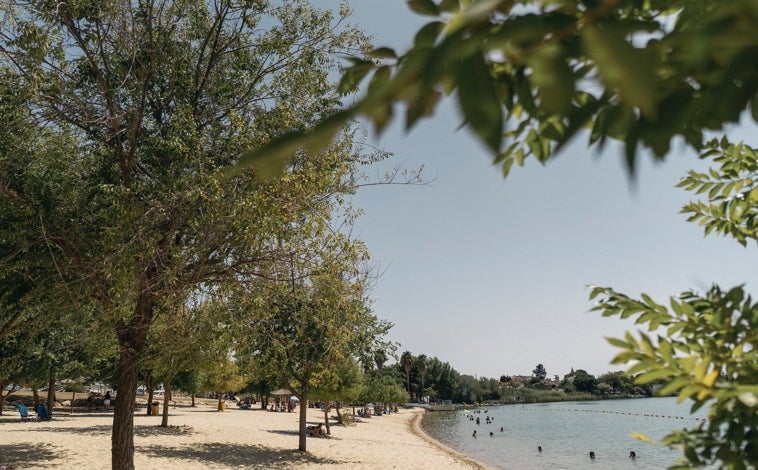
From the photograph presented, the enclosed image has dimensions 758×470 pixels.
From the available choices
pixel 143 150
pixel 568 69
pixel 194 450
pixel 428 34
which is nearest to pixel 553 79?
pixel 568 69

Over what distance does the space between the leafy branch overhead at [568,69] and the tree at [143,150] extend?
6.93 meters

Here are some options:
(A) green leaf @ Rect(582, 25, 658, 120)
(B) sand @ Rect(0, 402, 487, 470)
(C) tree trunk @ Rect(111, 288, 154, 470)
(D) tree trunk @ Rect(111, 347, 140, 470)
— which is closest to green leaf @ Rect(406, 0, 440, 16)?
(A) green leaf @ Rect(582, 25, 658, 120)

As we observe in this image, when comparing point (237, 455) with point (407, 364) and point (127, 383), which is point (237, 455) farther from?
point (407, 364)

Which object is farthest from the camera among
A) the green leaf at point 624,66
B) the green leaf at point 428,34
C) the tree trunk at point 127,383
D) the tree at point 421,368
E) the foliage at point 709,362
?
the tree at point 421,368

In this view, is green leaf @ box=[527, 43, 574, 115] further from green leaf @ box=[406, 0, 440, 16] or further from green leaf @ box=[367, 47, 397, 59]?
green leaf @ box=[367, 47, 397, 59]

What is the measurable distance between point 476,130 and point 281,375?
82.5 ft

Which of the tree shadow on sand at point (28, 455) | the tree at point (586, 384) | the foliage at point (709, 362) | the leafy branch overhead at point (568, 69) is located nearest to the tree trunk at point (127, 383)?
the tree shadow on sand at point (28, 455)

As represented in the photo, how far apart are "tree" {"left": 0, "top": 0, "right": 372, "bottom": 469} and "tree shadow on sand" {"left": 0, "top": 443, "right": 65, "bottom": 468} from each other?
317 inches

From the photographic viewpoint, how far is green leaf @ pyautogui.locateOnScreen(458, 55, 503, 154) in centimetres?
77

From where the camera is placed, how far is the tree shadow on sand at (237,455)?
19750 millimetres

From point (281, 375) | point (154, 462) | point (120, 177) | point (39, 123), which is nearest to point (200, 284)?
point (120, 177)

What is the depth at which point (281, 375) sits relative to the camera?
80.2 feet

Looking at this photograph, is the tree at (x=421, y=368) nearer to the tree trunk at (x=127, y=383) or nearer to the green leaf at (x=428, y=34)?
the tree trunk at (x=127, y=383)

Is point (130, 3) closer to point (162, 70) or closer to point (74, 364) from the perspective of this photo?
point (162, 70)
